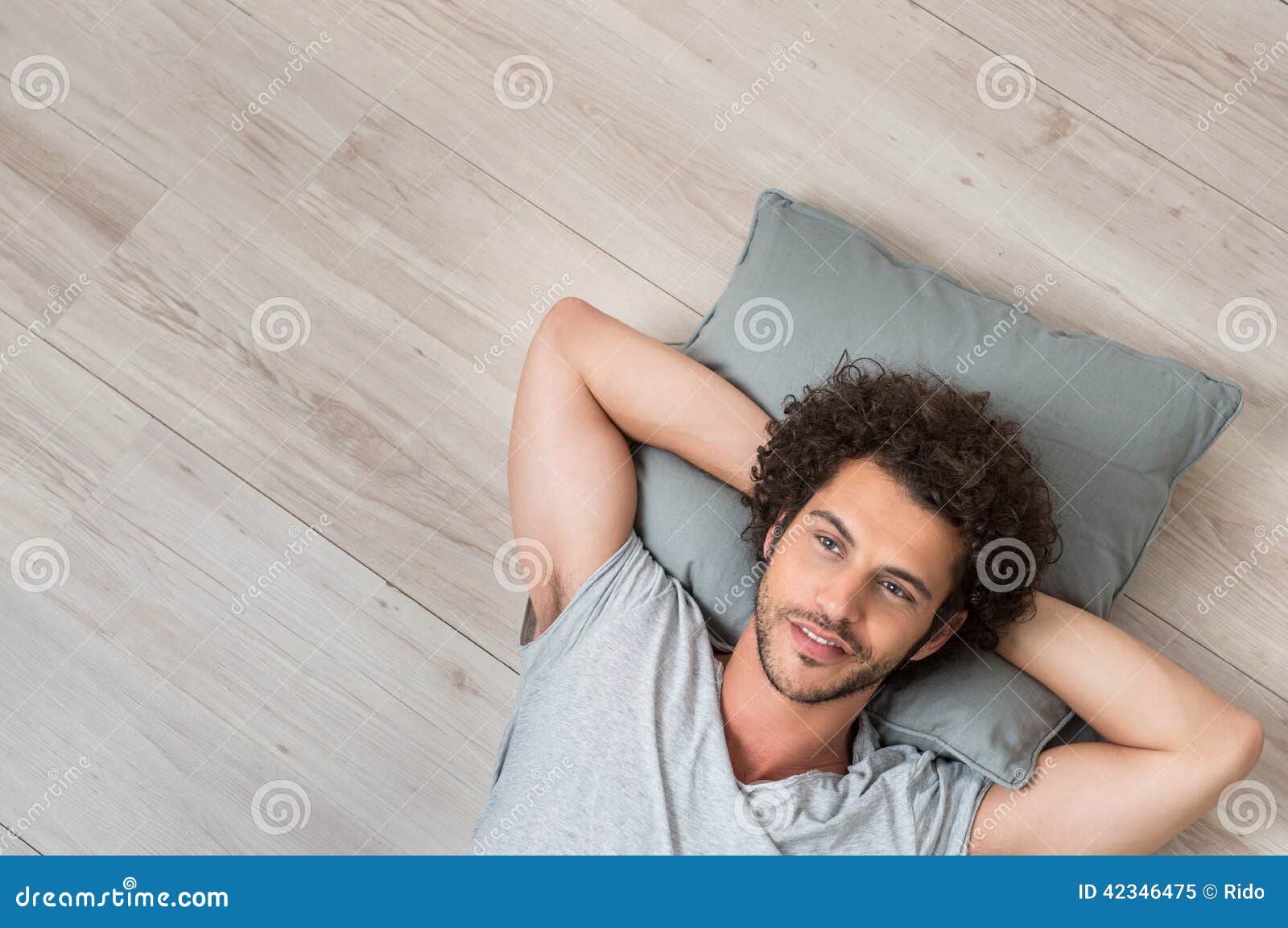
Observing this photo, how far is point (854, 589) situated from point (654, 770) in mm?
378

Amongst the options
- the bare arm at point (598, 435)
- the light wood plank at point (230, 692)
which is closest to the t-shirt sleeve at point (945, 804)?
the bare arm at point (598, 435)

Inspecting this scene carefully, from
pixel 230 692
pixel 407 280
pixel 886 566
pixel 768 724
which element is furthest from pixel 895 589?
pixel 230 692

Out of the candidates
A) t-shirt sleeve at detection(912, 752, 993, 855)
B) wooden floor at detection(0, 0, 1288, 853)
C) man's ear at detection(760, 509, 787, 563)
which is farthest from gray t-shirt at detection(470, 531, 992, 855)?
wooden floor at detection(0, 0, 1288, 853)

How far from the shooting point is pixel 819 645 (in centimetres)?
136

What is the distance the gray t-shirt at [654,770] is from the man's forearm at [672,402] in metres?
0.17

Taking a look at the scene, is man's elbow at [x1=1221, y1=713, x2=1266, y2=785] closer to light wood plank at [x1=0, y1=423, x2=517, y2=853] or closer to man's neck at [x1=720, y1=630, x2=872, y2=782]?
man's neck at [x1=720, y1=630, x2=872, y2=782]

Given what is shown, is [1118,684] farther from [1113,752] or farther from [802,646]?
[802,646]

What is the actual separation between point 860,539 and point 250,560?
1.02 metres

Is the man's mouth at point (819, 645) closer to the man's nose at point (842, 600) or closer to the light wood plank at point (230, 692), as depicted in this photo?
the man's nose at point (842, 600)

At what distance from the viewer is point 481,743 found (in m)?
1.67

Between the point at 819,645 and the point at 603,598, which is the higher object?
the point at 819,645

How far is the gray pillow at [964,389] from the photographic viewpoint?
1501mm

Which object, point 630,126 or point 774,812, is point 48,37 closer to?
point 630,126
